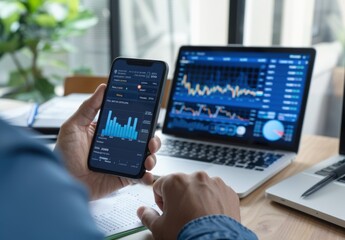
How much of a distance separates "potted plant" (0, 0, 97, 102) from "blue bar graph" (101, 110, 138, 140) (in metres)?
2.11

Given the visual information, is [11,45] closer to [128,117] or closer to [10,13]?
[10,13]

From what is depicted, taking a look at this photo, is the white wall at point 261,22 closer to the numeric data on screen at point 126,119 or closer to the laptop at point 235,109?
the laptop at point 235,109

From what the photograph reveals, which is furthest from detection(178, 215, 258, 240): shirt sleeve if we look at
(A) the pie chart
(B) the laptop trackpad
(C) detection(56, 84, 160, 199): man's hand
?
(A) the pie chart

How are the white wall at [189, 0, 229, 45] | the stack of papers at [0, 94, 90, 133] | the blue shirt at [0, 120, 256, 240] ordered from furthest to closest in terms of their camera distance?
the white wall at [189, 0, 229, 45]
the stack of papers at [0, 94, 90, 133]
the blue shirt at [0, 120, 256, 240]

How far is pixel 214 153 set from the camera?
1049mm

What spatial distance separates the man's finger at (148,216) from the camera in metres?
0.67

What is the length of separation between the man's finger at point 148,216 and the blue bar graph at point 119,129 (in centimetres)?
15

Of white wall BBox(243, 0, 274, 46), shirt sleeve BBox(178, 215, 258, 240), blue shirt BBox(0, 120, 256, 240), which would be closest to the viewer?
blue shirt BBox(0, 120, 256, 240)

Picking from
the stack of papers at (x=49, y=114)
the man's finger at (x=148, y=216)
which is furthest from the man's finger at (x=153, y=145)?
the stack of papers at (x=49, y=114)

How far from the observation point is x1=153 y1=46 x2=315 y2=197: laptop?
1016 mm

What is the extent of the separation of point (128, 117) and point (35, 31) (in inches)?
93.6

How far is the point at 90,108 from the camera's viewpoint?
2.82 ft

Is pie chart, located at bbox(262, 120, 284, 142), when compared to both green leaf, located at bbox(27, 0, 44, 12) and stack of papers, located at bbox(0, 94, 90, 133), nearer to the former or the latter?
stack of papers, located at bbox(0, 94, 90, 133)

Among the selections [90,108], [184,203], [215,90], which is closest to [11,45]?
[215,90]
